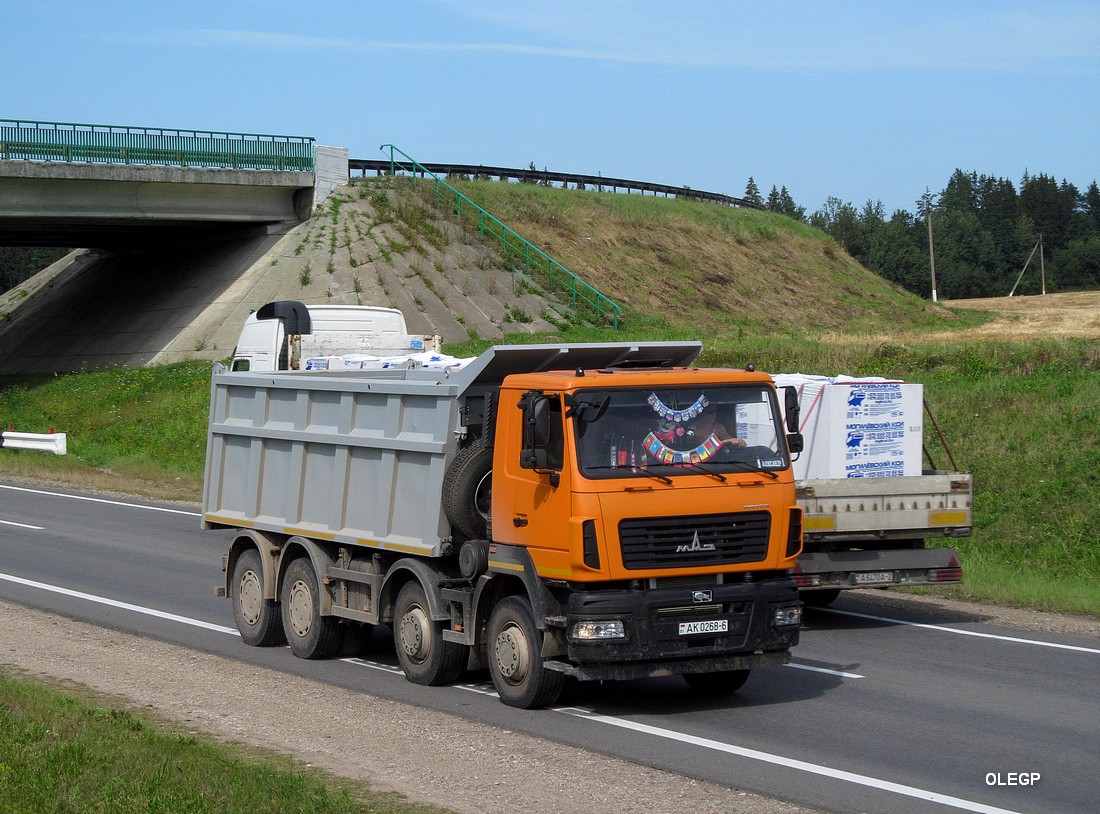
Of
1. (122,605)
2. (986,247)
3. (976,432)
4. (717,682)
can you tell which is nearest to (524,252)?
(976,432)

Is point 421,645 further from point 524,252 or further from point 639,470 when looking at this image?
point 524,252

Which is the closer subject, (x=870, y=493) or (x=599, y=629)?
(x=599, y=629)

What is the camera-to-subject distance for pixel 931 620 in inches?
523

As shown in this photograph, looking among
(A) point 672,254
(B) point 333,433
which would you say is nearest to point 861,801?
(B) point 333,433

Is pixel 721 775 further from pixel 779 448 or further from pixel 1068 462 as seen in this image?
pixel 1068 462

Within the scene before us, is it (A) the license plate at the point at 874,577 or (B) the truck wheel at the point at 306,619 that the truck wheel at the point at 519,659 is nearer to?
(B) the truck wheel at the point at 306,619

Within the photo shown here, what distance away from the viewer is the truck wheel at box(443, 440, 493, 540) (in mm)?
9695

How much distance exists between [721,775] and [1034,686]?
3.72 metres

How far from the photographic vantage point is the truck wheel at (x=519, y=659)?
355 inches

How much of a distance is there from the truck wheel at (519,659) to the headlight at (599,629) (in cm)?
49

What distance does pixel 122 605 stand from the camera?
46.7 ft

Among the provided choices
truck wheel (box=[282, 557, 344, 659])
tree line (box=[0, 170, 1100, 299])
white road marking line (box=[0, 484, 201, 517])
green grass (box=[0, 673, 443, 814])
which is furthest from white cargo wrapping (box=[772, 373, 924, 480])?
tree line (box=[0, 170, 1100, 299])

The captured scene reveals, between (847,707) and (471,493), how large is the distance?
10.2 feet

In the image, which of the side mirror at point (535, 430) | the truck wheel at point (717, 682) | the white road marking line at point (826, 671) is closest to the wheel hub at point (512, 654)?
the side mirror at point (535, 430)
